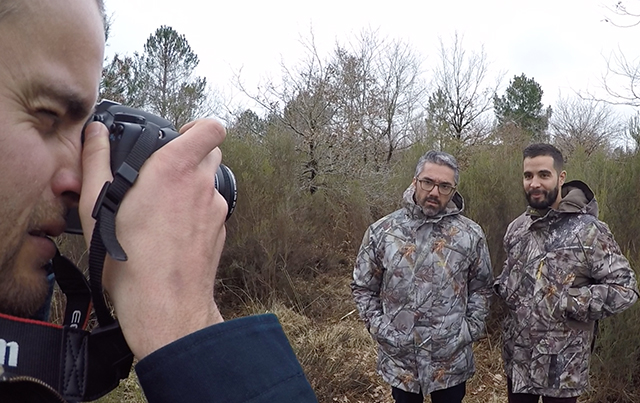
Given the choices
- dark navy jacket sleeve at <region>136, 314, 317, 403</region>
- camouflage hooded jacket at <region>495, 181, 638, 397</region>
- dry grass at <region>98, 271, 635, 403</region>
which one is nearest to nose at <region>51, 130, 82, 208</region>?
dark navy jacket sleeve at <region>136, 314, 317, 403</region>

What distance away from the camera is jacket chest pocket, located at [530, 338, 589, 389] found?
290 centimetres

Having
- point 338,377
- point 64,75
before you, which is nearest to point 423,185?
point 338,377

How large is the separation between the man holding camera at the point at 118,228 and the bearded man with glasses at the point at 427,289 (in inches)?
97.7

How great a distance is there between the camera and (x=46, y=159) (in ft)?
2.15

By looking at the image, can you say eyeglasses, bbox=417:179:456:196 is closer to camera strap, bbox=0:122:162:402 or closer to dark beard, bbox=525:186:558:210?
dark beard, bbox=525:186:558:210

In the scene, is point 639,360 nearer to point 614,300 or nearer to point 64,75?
point 614,300

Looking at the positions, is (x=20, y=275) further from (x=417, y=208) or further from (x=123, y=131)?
(x=417, y=208)

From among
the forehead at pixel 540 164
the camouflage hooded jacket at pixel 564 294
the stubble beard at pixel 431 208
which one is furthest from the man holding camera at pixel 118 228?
the forehead at pixel 540 164

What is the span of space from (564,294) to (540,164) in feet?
2.96

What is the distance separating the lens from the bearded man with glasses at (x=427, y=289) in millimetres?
3018

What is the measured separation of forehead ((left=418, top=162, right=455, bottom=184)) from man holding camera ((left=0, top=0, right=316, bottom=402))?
2.65 m

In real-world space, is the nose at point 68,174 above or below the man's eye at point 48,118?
below

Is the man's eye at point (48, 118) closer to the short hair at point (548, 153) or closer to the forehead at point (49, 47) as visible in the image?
the forehead at point (49, 47)

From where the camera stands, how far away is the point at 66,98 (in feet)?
2.20
